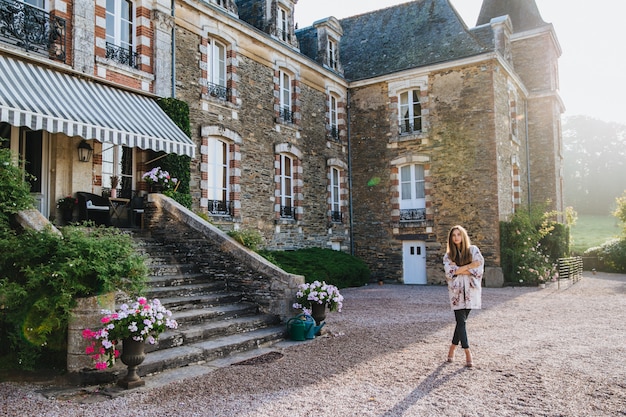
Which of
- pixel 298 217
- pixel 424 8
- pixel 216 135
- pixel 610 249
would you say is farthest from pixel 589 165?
pixel 216 135

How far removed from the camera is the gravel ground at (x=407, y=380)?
4457 millimetres

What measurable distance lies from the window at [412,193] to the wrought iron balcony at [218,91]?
725cm

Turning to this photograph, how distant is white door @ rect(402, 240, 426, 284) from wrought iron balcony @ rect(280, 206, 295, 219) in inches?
175

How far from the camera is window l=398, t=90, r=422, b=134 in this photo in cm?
1752

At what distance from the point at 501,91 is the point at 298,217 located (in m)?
8.21

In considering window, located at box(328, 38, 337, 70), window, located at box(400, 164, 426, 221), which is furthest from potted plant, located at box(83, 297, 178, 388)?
window, located at box(328, 38, 337, 70)

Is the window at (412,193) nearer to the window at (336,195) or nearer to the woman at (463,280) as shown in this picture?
the window at (336,195)

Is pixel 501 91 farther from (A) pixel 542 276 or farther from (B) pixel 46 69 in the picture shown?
(B) pixel 46 69

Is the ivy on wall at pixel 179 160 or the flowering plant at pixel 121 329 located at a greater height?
the ivy on wall at pixel 179 160

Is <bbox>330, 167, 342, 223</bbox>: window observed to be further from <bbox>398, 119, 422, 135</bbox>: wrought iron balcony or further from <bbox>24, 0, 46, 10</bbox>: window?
<bbox>24, 0, 46, 10</bbox>: window

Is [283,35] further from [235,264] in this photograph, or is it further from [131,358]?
[131,358]

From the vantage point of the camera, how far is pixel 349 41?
66.7 feet

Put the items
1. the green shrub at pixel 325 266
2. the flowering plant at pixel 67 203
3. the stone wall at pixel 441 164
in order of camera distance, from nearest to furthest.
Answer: the flowering plant at pixel 67 203, the green shrub at pixel 325 266, the stone wall at pixel 441 164

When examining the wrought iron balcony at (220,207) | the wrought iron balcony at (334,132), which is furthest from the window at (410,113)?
the wrought iron balcony at (220,207)
